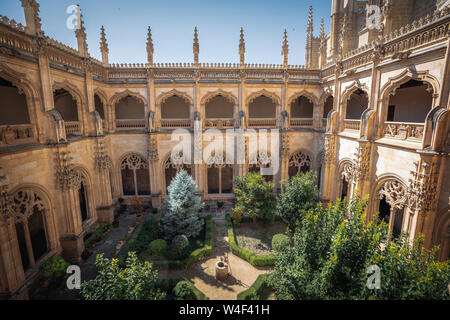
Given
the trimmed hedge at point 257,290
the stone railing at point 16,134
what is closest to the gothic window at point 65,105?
the stone railing at point 16,134

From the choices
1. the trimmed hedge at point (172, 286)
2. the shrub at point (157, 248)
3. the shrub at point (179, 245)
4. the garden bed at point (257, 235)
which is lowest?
the garden bed at point (257, 235)

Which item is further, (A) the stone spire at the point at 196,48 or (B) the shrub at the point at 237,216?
(A) the stone spire at the point at 196,48

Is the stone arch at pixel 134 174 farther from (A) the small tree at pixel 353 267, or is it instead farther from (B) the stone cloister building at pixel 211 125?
(A) the small tree at pixel 353 267

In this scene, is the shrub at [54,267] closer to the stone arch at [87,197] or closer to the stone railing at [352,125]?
the stone arch at [87,197]

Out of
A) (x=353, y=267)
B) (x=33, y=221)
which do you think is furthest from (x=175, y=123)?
(x=353, y=267)

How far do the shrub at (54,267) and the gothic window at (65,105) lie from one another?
466 inches

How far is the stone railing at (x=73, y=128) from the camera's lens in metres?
14.9

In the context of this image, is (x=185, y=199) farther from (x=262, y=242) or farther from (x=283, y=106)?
(x=283, y=106)

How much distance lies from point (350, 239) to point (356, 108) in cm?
1808

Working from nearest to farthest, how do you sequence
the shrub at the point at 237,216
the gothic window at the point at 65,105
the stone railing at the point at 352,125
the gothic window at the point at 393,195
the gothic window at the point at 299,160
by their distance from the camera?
the gothic window at the point at 393,195, the stone railing at the point at 352,125, the gothic window at the point at 65,105, the shrub at the point at 237,216, the gothic window at the point at 299,160

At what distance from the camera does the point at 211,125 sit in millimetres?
20781

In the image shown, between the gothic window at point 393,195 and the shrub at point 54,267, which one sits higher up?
the gothic window at point 393,195

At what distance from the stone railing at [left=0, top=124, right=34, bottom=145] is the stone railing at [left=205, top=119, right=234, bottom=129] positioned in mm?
12936

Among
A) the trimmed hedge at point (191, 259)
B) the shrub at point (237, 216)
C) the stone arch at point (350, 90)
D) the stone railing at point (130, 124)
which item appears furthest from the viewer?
the stone railing at point (130, 124)
